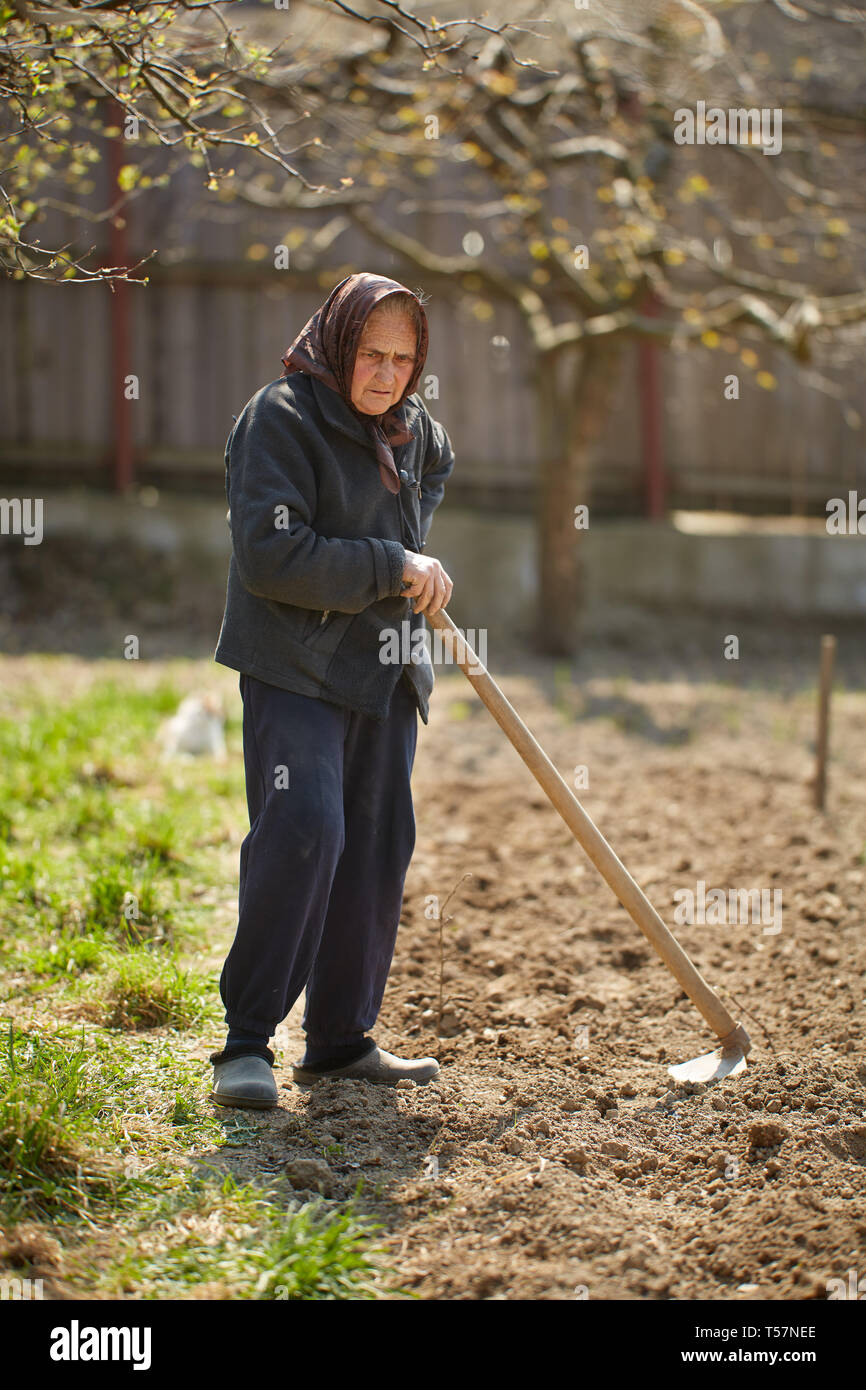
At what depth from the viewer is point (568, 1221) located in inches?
90.0

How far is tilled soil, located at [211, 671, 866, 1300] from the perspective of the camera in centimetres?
224

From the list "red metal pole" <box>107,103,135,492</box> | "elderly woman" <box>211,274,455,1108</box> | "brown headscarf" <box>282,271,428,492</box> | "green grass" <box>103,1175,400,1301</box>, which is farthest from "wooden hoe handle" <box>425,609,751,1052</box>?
"red metal pole" <box>107,103,135,492</box>

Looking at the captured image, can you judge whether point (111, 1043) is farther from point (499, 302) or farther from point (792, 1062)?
point (499, 302)

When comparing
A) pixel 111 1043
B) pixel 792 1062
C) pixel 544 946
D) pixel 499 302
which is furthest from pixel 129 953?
pixel 499 302

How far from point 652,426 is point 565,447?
6.40 feet

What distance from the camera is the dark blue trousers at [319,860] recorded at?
8.52 feet

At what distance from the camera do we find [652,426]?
9.32 m

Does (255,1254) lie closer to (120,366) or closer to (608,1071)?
(608,1071)

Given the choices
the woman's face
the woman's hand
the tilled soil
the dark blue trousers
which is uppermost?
the woman's face

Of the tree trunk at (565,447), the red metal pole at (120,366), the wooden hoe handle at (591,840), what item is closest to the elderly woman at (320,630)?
the wooden hoe handle at (591,840)

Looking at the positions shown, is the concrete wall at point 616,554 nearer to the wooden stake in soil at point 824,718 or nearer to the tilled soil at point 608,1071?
the tilled soil at point 608,1071

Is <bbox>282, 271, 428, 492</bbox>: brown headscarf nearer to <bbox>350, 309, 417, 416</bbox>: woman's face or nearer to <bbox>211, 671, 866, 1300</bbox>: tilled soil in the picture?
<bbox>350, 309, 417, 416</bbox>: woman's face

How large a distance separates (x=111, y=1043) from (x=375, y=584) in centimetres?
127

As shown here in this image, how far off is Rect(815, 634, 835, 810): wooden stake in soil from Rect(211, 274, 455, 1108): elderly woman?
259 cm
